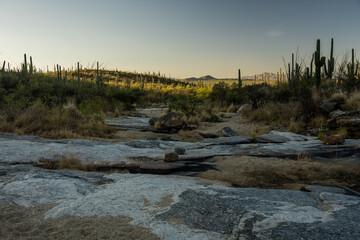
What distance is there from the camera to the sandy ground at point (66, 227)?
230 centimetres

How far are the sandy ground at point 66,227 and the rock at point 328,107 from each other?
9.46 meters

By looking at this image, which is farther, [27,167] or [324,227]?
[27,167]

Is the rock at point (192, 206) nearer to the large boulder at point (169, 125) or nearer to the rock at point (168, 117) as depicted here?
the large boulder at point (169, 125)

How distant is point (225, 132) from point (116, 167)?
5.19 meters

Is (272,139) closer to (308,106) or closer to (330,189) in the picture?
(308,106)

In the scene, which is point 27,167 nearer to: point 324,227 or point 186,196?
point 186,196

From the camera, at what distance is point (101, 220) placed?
256cm

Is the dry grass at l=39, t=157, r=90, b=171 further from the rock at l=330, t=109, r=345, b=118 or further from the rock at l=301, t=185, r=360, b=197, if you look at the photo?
the rock at l=330, t=109, r=345, b=118

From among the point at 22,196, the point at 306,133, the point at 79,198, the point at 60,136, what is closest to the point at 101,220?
the point at 79,198

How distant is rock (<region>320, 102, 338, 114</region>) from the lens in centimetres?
979

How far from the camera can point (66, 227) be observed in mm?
2449

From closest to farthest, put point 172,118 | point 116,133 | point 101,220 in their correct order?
point 101,220 → point 116,133 → point 172,118

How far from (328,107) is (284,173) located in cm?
674

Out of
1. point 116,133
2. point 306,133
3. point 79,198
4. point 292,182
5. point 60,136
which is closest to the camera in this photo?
point 79,198
